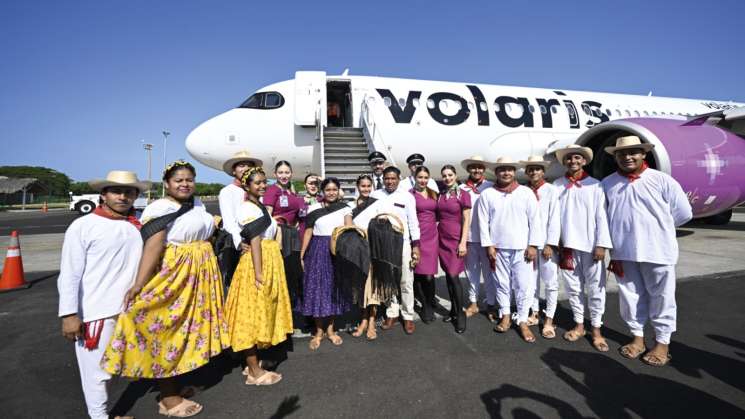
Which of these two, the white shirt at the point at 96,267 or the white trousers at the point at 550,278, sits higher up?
the white shirt at the point at 96,267

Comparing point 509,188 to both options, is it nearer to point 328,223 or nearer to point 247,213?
point 328,223

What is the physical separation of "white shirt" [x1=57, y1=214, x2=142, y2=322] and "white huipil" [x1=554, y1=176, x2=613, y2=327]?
3999 mm

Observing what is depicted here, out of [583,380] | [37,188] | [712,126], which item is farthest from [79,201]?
[37,188]

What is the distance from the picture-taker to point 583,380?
2699mm

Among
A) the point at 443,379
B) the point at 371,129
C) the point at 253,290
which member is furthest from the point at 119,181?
the point at 371,129

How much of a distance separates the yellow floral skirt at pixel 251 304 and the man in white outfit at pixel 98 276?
0.73 meters

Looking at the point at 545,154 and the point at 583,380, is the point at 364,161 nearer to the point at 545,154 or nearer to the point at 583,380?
the point at 545,154

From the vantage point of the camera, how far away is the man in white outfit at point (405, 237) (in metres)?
3.68

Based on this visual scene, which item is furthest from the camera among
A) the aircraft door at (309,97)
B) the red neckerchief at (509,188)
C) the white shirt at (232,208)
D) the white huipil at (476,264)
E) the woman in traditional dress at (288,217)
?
the aircraft door at (309,97)

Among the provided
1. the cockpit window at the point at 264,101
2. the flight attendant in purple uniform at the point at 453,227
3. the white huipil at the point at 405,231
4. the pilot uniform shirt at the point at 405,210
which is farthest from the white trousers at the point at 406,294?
the cockpit window at the point at 264,101

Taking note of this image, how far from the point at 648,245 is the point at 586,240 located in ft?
1.65

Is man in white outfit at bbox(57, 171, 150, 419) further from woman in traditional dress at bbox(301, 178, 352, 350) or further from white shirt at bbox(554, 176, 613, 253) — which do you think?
white shirt at bbox(554, 176, 613, 253)

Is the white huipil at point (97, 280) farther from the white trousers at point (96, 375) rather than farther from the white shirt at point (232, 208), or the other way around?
the white shirt at point (232, 208)

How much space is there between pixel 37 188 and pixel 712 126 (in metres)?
81.6
